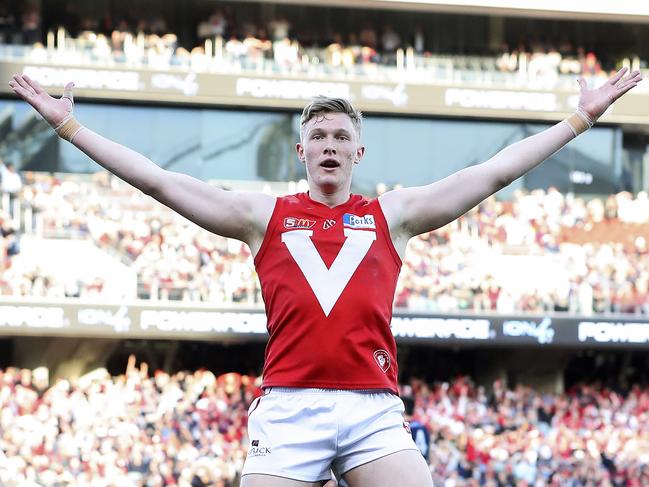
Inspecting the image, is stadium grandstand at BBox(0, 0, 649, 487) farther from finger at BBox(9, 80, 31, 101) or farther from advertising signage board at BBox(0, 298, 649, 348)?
finger at BBox(9, 80, 31, 101)

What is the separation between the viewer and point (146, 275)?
21.7 metres

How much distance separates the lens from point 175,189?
16.2ft

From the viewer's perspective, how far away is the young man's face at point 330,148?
16.3ft

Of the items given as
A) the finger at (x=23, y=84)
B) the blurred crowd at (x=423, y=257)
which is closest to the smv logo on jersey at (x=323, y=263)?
the finger at (x=23, y=84)

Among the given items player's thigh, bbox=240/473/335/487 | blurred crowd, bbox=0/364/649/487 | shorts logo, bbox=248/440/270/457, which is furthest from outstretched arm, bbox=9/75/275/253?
blurred crowd, bbox=0/364/649/487

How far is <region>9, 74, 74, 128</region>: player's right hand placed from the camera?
5.04m

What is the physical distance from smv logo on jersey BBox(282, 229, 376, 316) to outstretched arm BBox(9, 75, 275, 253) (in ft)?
0.58

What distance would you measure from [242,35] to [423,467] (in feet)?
70.4

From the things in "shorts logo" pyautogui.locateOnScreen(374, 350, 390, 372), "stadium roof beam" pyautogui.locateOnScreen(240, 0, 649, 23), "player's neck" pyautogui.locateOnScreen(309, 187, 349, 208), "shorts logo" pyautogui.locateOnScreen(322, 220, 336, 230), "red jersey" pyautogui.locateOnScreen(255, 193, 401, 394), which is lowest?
"shorts logo" pyautogui.locateOnScreen(374, 350, 390, 372)

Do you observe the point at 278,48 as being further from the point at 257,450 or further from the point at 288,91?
the point at 257,450

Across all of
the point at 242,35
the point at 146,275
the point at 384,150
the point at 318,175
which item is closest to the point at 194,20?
the point at 242,35

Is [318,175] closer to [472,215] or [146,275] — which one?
[146,275]

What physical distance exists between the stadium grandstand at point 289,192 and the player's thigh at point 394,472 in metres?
13.2

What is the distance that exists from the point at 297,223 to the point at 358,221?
9.7 inches
